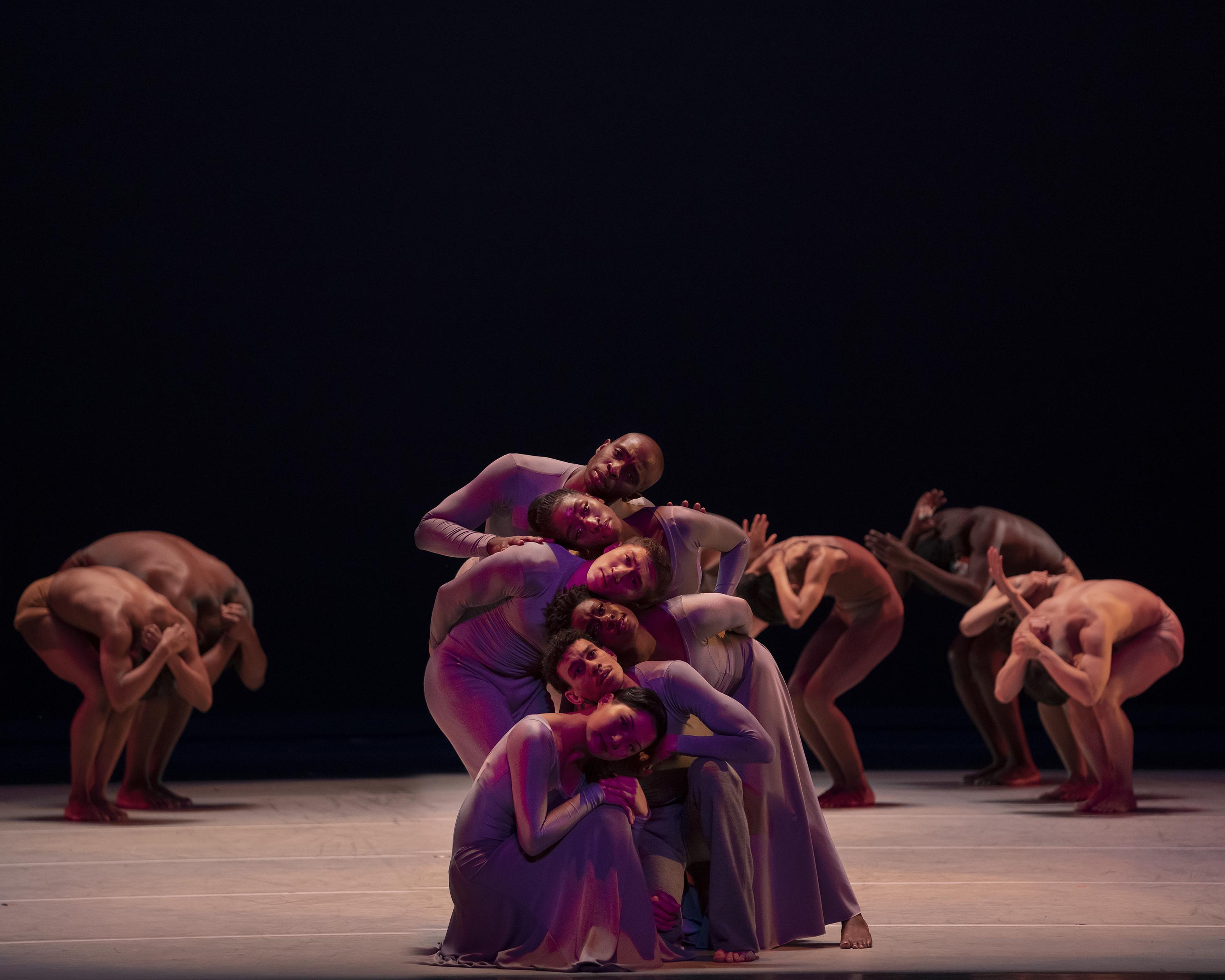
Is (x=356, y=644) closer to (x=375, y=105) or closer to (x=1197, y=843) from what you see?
(x=375, y=105)

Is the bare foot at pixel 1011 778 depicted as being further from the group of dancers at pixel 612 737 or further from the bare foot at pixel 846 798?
the group of dancers at pixel 612 737

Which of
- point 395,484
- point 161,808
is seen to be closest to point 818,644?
point 161,808

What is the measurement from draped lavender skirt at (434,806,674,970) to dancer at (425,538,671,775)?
18.6 inches

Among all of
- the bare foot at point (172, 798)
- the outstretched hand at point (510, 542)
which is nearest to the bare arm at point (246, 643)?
the bare foot at point (172, 798)

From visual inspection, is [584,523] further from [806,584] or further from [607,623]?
[806,584]

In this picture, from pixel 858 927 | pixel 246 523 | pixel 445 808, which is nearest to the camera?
pixel 858 927

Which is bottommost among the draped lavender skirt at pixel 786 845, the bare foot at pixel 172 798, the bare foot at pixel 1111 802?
the bare foot at pixel 172 798

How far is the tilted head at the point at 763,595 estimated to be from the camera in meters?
7.00

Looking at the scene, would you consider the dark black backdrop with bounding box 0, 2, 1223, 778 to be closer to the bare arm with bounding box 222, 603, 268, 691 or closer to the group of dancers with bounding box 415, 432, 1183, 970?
the bare arm with bounding box 222, 603, 268, 691

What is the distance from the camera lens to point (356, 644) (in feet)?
33.0

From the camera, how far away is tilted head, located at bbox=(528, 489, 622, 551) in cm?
378

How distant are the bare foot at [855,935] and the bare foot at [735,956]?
281 millimetres

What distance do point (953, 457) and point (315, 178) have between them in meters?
4.48

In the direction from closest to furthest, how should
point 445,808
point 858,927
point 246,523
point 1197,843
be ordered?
point 858,927
point 1197,843
point 445,808
point 246,523
